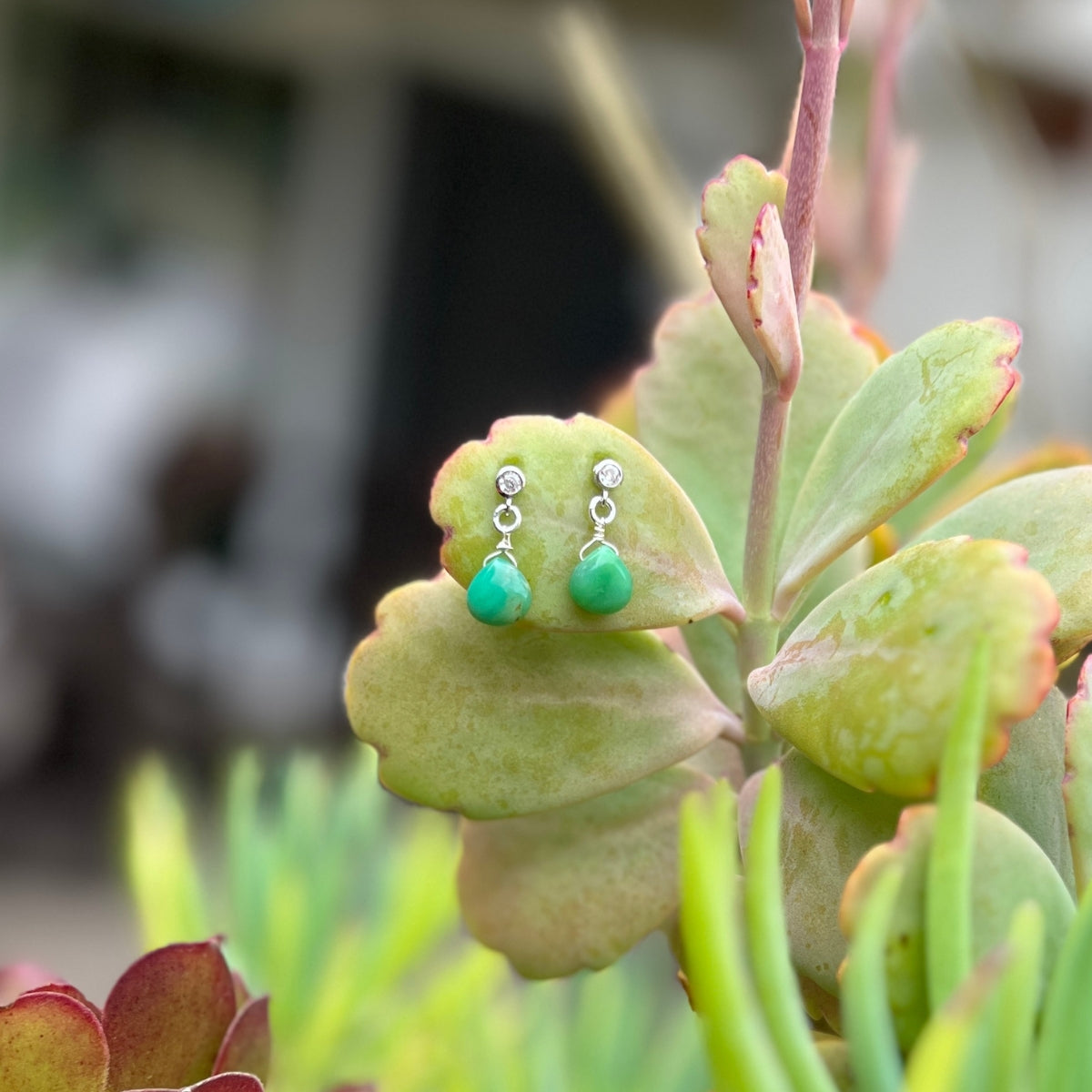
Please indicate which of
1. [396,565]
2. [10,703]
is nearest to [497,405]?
[396,565]

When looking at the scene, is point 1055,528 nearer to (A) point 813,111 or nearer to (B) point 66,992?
(A) point 813,111

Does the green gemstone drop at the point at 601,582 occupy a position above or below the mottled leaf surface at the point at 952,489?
below

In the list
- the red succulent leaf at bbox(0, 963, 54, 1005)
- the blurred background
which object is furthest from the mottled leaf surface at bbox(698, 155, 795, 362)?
the blurred background

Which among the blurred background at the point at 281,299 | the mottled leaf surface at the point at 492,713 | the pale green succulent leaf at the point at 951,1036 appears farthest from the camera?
the blurred background at the point at 281,299

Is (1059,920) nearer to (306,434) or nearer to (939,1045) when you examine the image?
(939,1045)

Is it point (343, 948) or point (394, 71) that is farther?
point (394, 71)

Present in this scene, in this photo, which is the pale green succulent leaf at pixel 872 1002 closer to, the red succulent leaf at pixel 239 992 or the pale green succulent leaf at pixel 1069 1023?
the pale green succulent leaf at pixel 1069 1023

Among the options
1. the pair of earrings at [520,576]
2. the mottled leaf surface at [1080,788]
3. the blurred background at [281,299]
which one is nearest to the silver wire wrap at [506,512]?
the pair of earrings at [520,576]

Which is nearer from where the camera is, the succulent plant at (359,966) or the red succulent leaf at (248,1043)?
the red succulent leaf at (248,1043)
